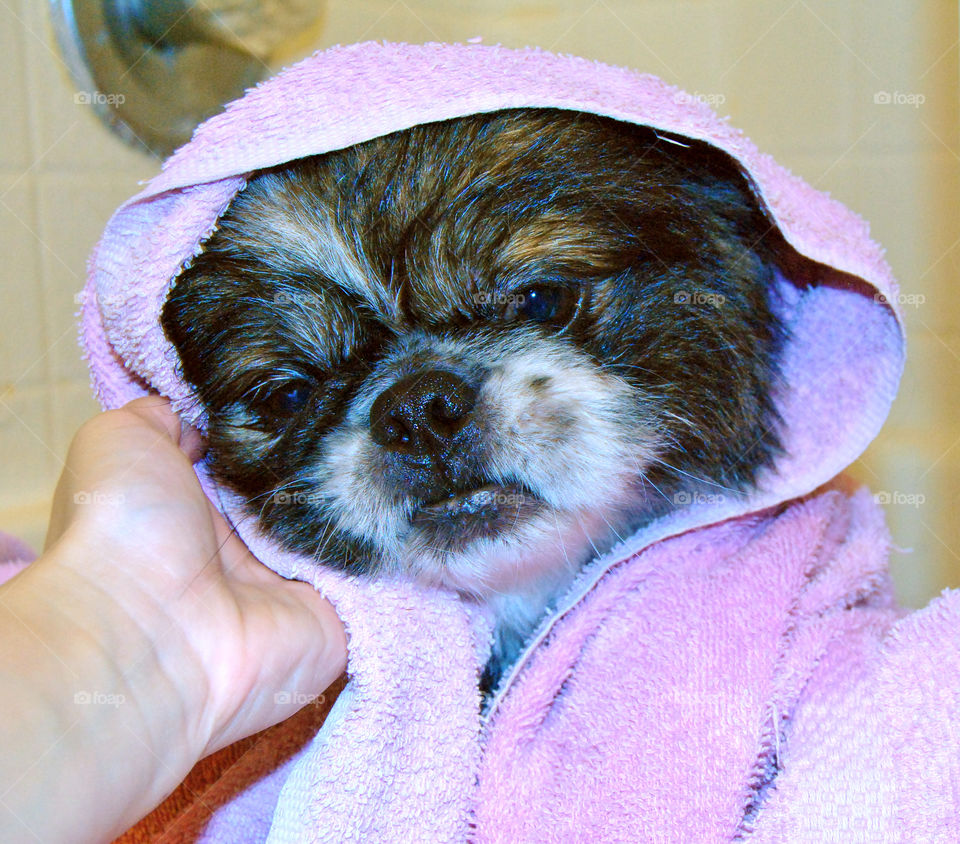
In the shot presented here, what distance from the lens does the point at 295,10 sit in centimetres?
236

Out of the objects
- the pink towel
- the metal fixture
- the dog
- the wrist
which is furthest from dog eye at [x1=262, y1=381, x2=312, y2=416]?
the metal fixture

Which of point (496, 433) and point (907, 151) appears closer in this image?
point (496, 433)

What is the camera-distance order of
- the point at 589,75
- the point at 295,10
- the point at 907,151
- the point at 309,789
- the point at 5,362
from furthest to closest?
the point at 907,151
the point at 295,10
the point at 5,362
the point at 589,75
the point at 309,789

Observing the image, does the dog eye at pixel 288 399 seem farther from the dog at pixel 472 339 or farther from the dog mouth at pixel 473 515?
the dog mouth at pixel 473 515

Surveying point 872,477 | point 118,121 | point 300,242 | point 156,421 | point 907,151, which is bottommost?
point 872,477

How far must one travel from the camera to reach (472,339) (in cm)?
141

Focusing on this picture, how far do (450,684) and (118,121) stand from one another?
1504mm

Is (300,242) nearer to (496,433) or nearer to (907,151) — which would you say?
(496,433)

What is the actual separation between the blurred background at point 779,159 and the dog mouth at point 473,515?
117 centimetres

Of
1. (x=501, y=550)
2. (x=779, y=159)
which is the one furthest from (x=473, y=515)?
(x=779, y=159)

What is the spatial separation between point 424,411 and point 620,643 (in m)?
0.49

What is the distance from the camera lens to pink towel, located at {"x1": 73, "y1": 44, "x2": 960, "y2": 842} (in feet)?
3.83

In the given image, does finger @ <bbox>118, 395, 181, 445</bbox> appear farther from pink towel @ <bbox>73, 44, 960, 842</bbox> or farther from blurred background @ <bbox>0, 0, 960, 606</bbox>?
blurred background @ <bbox>0, 0, 960, 606</bbox>

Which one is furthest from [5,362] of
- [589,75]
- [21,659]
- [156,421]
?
[589,75]
